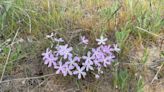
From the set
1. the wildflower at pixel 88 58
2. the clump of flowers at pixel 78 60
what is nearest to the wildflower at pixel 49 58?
the clump of flowers at pixel 78 60

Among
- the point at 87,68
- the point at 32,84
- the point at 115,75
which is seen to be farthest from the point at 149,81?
the point at 32,84

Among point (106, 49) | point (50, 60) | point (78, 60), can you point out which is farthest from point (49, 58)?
point (106, 49)

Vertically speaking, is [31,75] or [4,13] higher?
[4,13]

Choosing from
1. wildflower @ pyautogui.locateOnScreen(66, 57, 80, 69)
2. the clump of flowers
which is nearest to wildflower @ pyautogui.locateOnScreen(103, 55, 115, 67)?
the clump of flowers

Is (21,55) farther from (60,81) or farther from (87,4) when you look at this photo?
(87,4)

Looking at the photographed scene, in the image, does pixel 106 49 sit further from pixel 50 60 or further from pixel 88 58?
pixel 50 60

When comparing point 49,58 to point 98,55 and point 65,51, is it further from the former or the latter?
point 98,55

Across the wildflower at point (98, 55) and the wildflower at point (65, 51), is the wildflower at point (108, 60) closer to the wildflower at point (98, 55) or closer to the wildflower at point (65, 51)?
the wildflower at point (98, 55)
